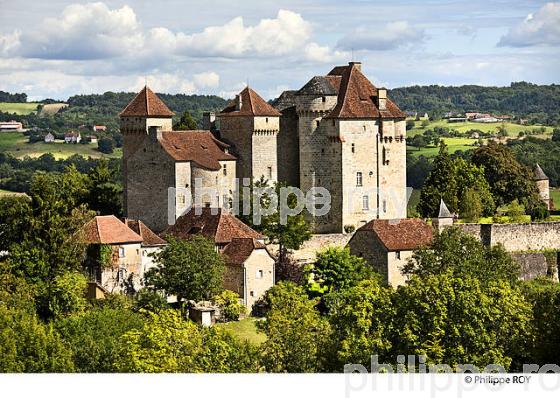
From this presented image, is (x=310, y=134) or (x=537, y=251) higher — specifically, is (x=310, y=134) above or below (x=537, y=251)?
above

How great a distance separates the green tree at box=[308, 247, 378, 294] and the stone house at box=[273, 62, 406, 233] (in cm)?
371

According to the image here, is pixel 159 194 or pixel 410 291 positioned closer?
pixel 410 291

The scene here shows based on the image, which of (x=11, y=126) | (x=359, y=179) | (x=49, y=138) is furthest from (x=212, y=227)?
(x=11, y=126)

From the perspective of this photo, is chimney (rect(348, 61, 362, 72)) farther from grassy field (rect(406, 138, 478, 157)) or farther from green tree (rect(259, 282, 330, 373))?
grassy field (rect(406, 138, 478, 157))

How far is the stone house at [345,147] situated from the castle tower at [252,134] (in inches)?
38.1

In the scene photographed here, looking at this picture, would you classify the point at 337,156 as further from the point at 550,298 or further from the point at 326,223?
the point at 550,298

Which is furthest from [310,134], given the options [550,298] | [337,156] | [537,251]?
[550,298]

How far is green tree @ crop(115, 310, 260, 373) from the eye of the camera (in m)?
Result: 24.0

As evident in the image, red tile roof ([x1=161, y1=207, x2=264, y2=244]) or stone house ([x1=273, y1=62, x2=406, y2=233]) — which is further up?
stone house ([x1=273, y1=62, x2=406, y2=233])

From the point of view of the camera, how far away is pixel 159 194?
4072 centimetres

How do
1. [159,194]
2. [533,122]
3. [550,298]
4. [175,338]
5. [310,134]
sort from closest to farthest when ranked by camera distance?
1. [175,338]
2. [550,298]
3. [159,194]
4. [310,134]
5. [533,122]

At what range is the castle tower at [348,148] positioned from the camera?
4294 centimetres

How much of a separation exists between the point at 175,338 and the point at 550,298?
855 cm

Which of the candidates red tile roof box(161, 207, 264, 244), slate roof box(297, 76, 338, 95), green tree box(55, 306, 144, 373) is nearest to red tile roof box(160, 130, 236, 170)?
red tile roof box(161, 207, 264, 244)
